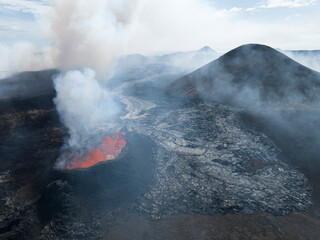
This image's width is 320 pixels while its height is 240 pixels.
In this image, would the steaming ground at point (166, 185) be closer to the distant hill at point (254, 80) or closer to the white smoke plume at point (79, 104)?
the white smoke plume at point (79, 104)

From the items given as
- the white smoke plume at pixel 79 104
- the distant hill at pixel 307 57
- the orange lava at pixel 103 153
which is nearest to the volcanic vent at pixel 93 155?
the orange lava at pixel 103 153

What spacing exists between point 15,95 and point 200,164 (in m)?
39.0

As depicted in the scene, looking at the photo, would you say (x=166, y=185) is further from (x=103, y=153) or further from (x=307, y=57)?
(x=307, y=57)

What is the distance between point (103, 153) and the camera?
21.8 meters

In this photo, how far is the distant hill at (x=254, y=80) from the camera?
34.4 metres

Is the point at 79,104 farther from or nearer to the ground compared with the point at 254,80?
nearer to the ground

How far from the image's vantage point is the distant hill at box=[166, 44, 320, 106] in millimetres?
34375

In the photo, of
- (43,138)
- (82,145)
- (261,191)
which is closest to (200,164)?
(261,191)

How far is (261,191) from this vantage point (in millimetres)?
18141

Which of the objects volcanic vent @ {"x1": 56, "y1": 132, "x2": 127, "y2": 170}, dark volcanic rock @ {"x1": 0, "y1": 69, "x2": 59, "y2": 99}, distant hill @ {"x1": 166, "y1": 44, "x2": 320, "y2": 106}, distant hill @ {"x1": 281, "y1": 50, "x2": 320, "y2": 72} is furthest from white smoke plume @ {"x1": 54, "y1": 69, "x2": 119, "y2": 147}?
distant hill @ {"x1": 281, "y1": 50, "x2": 320, "y2": 72}

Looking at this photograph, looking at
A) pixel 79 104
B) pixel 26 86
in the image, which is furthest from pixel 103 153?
pixel 26 86

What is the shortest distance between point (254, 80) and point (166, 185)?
2904cm

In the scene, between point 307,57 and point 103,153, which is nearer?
point 103,153

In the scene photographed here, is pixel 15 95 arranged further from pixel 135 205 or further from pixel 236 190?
pixel 236 190
